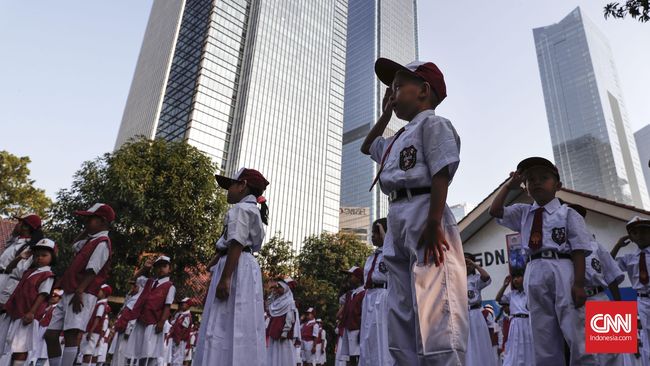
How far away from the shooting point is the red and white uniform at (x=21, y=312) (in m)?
5.77

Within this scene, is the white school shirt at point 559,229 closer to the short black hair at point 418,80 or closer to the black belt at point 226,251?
the short black hair at point 418,80

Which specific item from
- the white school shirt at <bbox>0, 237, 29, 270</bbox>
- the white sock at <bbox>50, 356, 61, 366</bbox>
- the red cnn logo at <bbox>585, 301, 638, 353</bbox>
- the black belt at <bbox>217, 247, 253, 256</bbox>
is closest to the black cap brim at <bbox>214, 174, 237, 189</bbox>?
the black belt at <bbox>217, 247, 253, 256</bbox>

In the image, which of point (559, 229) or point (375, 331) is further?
point (375, 331)

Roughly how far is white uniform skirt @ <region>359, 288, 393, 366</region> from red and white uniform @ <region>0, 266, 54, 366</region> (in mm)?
5140

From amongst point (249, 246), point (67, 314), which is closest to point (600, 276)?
point (249, 246)

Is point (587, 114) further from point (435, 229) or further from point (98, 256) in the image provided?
point (435, 229)

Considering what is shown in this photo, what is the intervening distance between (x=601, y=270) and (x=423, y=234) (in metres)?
4.53

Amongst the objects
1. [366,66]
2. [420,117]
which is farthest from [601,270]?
[366,66]

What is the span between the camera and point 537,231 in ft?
13.7

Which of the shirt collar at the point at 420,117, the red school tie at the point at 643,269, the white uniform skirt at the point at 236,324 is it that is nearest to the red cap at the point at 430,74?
the shirt collar at the point at 420,117

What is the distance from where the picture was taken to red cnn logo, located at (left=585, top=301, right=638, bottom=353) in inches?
146

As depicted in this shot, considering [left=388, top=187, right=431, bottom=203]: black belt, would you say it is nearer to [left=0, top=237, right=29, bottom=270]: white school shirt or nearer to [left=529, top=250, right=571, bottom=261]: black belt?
[left=529, top=250, right=571, bottom=261]: black belt

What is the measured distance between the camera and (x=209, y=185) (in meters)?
23.4

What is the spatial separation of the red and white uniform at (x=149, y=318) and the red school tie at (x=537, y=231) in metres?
6.45
